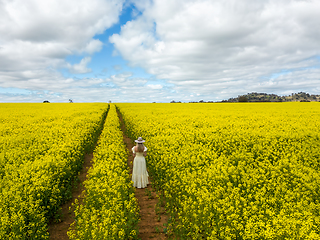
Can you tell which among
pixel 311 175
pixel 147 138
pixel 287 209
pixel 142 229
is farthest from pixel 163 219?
pixel 147 138

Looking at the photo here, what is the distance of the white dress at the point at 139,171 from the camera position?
9.12 metres

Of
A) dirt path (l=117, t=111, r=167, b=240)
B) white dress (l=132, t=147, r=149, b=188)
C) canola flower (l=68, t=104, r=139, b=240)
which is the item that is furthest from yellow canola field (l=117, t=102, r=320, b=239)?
canola flower (l=68, t=104, r=139, b=240)

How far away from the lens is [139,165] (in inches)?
359

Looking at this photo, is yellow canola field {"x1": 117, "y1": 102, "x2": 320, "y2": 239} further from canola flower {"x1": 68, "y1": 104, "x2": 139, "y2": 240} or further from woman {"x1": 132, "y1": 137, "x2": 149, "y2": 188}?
canola flower {"x1": 68, "y1": 104, "x2": 139, "y2": 240}

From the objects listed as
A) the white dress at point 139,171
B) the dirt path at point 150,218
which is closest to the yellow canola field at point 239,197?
the dirt path at point 150,218

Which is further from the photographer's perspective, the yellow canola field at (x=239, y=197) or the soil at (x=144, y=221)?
the soil at (x=144, y=221)

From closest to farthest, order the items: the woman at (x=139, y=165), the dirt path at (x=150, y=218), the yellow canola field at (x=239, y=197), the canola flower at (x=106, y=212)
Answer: the yellow canola field at (x=239, y=197) < the canola flower at (x=106, y=212) < the dirt path at (x=150, y=218) < the woman at (x=139, y=165)

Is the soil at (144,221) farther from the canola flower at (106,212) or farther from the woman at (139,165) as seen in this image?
the woman at (139,165)

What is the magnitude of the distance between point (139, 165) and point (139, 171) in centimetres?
31

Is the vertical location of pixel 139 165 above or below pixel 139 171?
above

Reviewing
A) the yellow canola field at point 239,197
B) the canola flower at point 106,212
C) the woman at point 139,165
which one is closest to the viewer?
the yellow canola field at point 239,197

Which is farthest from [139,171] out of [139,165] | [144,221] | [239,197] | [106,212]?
[239,197]

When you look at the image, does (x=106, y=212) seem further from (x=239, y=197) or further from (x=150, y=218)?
(x=239, y=197)

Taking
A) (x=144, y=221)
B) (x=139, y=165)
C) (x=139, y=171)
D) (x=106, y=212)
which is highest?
(x=106, y=212)
